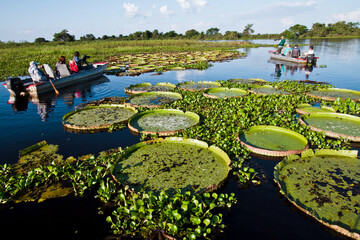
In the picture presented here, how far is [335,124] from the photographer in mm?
5887

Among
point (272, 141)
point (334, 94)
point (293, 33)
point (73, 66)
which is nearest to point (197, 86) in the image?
point (334, 94)

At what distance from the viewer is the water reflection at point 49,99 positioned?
8.29 metres

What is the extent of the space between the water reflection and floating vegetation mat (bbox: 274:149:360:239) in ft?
25.0

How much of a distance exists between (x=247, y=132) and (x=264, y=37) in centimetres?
7983

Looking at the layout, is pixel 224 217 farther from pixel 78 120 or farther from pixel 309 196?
pixel 78 120

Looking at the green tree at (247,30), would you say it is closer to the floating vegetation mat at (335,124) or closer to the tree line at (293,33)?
the tree line at (293,33)

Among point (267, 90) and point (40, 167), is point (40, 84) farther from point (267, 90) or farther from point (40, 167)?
point (267, 90)

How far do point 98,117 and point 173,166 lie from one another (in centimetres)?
376

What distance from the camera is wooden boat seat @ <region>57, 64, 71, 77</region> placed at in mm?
11183

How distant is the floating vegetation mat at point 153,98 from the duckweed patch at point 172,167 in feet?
10.8

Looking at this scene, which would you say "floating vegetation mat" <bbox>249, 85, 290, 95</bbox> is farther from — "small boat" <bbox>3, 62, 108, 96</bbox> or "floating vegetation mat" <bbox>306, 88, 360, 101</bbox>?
"small boat" <bbox>3, 62, 108, 96</bbox>

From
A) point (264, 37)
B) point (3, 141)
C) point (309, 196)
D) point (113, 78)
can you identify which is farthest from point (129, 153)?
point (264, 37)

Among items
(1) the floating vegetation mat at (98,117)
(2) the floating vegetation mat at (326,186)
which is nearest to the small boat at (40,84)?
(1) the floating vegetation mat at (98,117)

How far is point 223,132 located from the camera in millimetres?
5418
